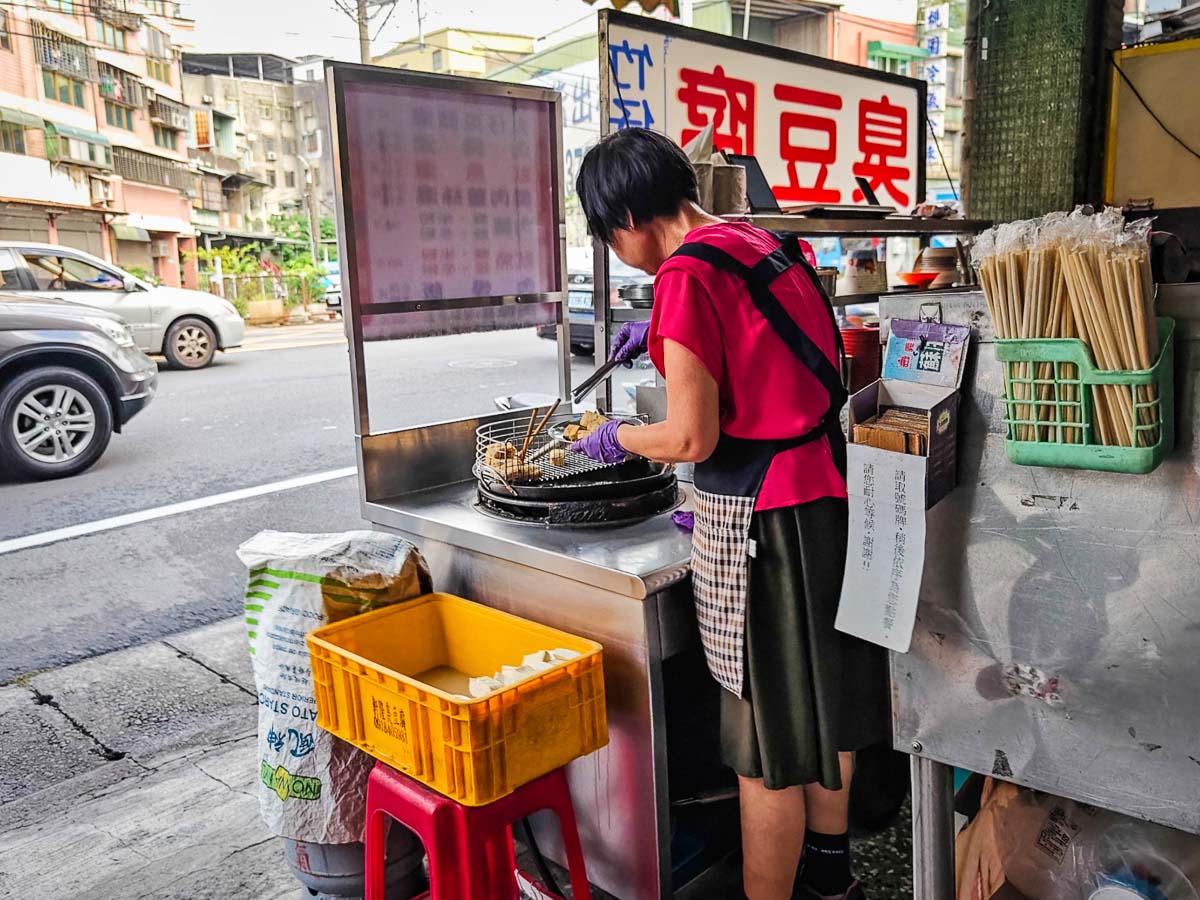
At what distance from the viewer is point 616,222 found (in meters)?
1.92

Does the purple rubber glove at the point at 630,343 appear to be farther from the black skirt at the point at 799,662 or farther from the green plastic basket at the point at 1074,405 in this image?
the green plastic basket at the point at 1074,405

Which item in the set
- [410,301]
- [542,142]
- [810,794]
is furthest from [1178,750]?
[542,142]

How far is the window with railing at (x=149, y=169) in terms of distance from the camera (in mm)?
17594

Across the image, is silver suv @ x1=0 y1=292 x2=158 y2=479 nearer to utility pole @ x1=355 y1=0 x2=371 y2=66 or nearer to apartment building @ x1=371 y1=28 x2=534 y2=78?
utility pole @ x1=355 y1=0 x2=371 y2=66

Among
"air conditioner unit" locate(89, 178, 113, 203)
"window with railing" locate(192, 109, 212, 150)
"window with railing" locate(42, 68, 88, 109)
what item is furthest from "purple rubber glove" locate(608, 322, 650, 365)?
"window with railing" locate(192, 109, 212, 150)

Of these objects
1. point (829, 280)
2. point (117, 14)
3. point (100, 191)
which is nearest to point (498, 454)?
point (829, 280)

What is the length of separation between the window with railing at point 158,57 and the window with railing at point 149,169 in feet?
5.48

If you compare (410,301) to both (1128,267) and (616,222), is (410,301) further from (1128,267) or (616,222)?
(1128,267)

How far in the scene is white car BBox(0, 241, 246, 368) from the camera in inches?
321

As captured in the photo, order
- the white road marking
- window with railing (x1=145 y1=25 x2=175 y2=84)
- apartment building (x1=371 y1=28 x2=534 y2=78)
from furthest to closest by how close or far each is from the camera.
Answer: window with railing (x1=145 y1=25 x2=175 y2=84) < apartment building (x1=371 y1=28 x2=534 y2=78) < the white road marking

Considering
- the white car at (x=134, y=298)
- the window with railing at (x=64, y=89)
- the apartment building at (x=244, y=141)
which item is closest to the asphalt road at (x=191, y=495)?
the white car at (x=134, y=298)

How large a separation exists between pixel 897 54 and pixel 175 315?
15421 mm

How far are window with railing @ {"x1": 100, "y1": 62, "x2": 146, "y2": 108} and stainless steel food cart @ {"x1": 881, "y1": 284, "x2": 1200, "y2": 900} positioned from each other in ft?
62.6

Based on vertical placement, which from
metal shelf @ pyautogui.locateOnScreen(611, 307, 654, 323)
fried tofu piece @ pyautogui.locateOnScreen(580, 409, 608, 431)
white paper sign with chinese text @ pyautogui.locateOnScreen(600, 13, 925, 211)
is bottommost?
fried tofu piece @ pyautogui.locateOnScreen(580, 409, 608, 431)
